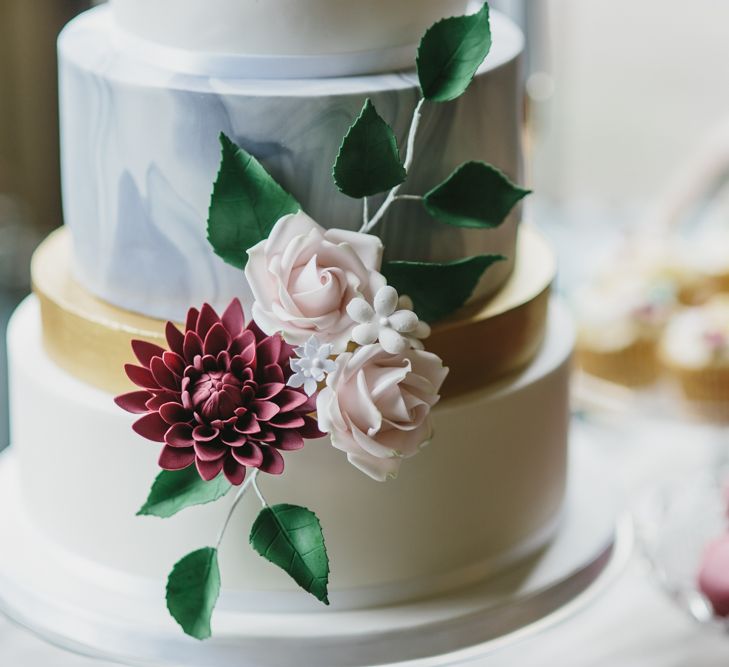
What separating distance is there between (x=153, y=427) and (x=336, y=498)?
0.60 ft

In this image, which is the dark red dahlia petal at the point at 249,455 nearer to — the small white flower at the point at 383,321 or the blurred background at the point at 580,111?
the small white flower at the point at 383,321

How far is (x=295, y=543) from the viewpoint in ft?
3.12

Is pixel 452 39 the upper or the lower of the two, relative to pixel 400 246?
upper

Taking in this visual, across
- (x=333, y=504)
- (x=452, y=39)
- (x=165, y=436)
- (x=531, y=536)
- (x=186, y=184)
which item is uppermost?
(x=452, y=39)

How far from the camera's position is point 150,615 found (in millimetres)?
1040

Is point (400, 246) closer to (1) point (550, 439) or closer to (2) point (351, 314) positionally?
(2) point (351, 314)

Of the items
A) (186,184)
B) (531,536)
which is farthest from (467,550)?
(186,184)

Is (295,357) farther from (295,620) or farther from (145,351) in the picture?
(295,620)

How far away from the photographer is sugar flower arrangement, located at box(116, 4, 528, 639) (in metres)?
0.90

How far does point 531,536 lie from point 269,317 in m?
0.41

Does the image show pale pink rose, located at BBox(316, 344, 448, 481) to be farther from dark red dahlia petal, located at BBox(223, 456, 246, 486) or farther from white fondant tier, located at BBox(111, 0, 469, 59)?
white fondant tier, located at BBox(111, 0, 469, 59)

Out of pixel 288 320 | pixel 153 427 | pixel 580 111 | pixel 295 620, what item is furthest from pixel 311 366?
pixel 580 111

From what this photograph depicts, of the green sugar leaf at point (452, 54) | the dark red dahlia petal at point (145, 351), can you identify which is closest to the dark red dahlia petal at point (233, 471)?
the dark red dahlia petal at point (145, 351)

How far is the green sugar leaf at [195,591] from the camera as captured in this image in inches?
37.9
